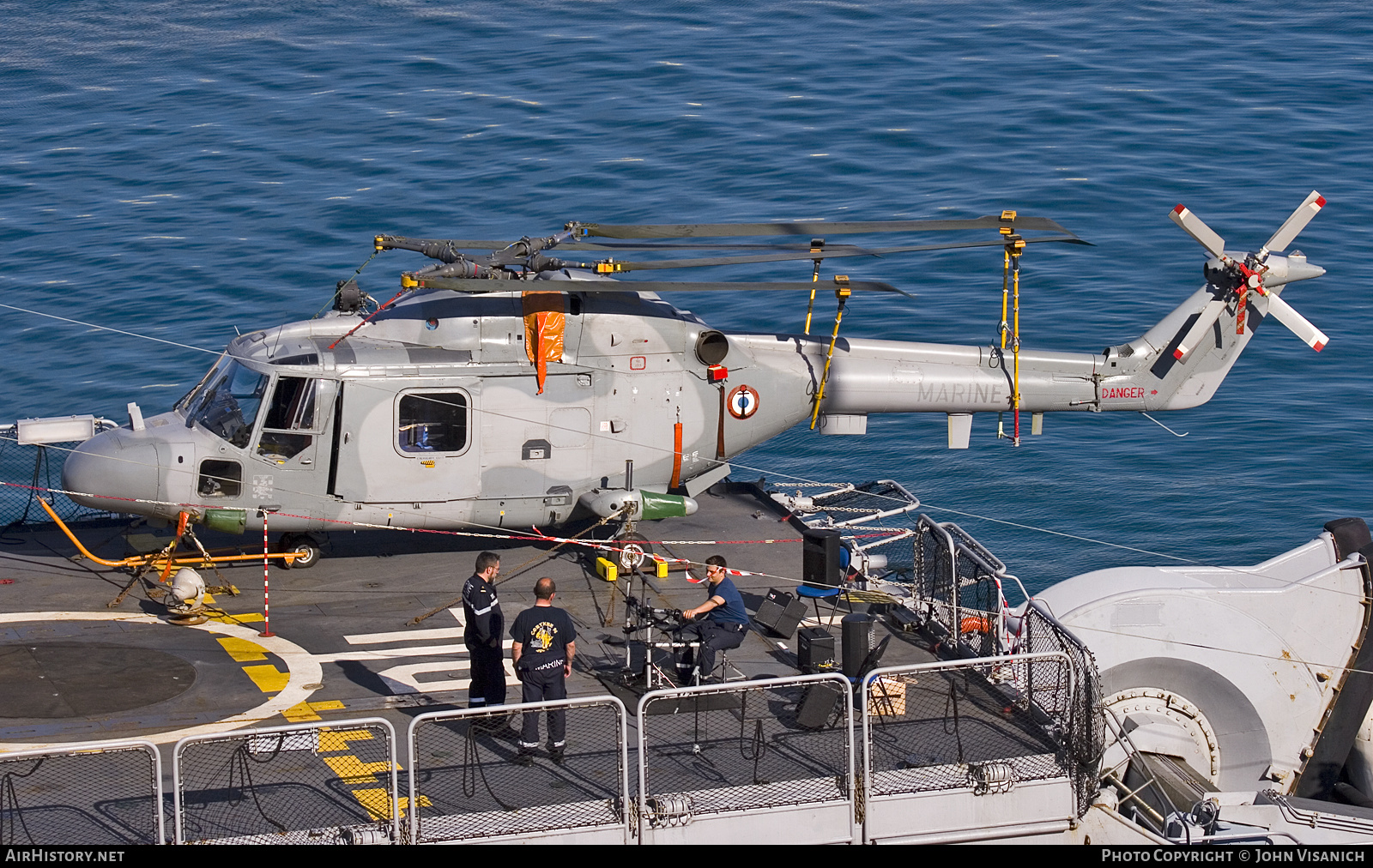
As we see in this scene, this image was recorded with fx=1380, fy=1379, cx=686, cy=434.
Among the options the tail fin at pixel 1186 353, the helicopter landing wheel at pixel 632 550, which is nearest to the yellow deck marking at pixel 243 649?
the helicopter landing wheel at pixel 632 550

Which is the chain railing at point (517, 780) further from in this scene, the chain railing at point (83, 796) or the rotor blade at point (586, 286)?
the rotor blade at point (586, 286)

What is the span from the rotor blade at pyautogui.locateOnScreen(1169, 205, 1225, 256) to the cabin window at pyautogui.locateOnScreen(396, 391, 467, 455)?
1077 cm

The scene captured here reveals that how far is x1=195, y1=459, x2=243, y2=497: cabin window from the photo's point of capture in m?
19.0

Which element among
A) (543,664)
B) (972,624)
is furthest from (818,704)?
(972,624)

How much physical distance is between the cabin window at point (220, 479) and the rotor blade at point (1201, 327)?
1435 centimetres

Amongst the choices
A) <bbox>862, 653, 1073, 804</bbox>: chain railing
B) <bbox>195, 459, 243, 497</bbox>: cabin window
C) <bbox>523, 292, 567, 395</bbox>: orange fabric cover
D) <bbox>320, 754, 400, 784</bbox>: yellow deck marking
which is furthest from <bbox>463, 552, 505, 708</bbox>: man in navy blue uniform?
<bbox>195, 459, 243, 497</bbox>: cabin window

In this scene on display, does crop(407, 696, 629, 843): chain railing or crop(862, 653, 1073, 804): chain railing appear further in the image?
crop(862, 653, 1073, 804): chain railing

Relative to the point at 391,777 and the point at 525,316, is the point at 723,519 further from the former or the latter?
the point at 391,777

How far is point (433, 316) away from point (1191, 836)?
11951 millimetres

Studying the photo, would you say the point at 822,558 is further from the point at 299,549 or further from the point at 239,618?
the point at 239,618

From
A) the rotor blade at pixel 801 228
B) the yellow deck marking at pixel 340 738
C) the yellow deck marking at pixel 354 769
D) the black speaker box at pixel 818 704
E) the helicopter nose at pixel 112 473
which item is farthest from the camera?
the rotor blade at pixel 801 228

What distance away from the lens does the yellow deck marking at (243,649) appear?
17.1m

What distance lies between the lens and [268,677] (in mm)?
16531

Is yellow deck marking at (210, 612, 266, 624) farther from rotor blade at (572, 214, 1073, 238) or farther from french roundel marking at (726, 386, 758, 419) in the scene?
french roundel marking at (726, 386, 758, 419)
